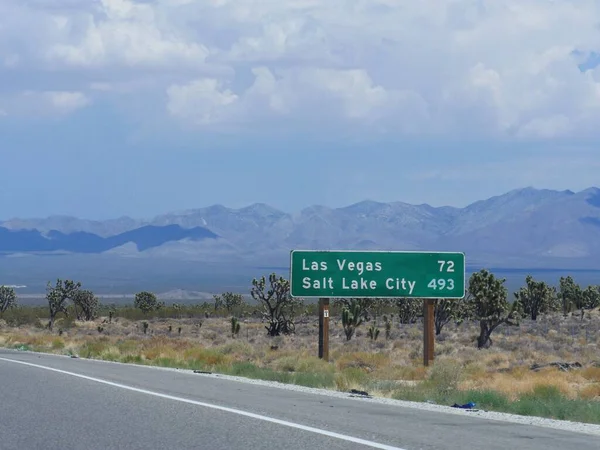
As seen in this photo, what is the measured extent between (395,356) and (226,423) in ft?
78.2

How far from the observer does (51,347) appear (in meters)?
36.5

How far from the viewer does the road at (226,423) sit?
1120cm

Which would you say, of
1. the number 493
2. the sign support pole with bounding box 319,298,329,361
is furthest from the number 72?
the sign support pole with bounding box 319,298,329,361

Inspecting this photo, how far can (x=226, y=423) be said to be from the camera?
500 inches

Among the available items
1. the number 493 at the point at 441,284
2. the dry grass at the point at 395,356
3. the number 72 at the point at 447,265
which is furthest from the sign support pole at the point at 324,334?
the number 72 at the point at 447,265

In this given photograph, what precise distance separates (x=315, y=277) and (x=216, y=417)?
1569 centimetres

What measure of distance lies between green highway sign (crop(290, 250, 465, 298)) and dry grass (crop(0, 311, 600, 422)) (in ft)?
6.64

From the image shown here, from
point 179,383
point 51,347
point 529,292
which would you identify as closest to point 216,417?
point 179,383

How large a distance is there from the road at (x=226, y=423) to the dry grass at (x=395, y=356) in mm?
3090

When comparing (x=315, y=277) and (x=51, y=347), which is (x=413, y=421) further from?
(x=51, y=347)

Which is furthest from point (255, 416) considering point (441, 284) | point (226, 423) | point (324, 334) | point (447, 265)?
A: point (447, 265)

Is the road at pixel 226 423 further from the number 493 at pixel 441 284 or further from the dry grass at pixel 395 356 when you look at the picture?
the number 493 at pixel 441 284

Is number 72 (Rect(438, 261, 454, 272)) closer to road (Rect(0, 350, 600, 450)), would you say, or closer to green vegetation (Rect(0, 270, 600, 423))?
green vegetation (Rect(0, 270, 600, 423))

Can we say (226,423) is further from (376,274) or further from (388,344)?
(388,344)
